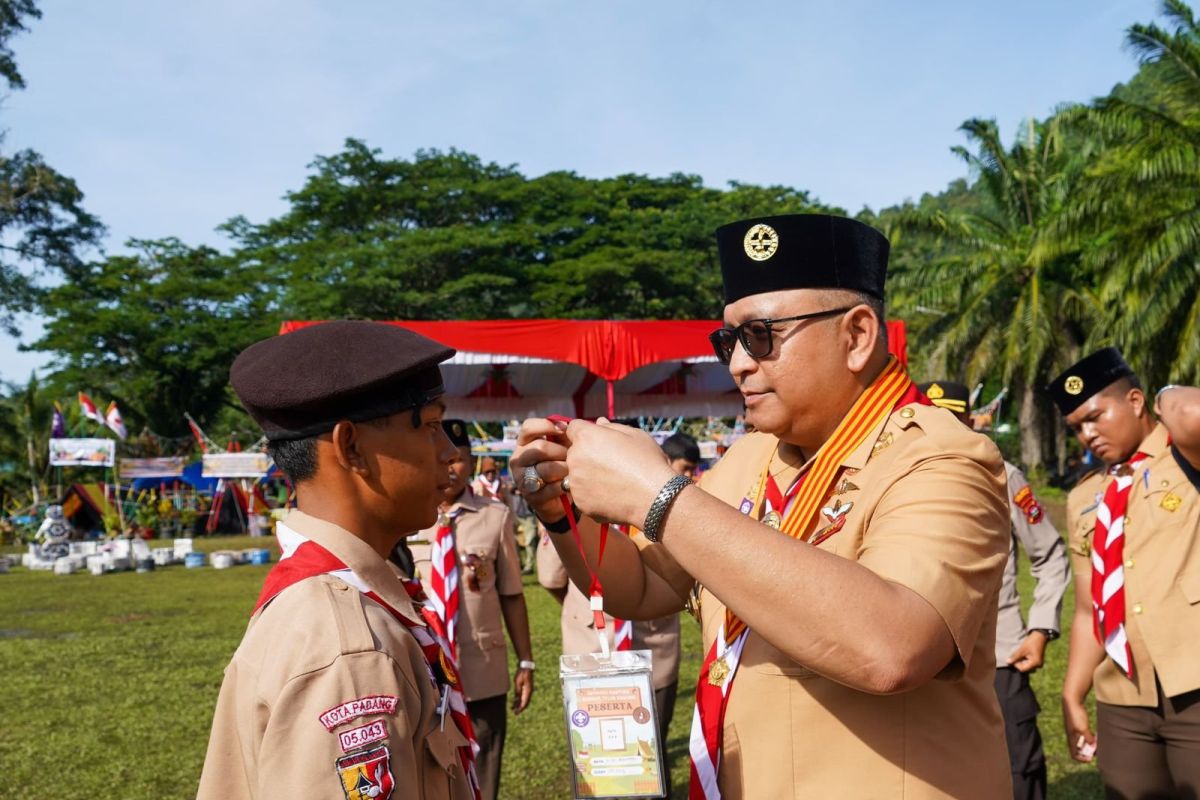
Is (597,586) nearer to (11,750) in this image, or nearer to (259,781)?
(259,781)

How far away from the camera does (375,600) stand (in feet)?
6.14

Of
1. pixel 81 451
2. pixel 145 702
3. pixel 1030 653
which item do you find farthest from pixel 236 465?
pixel 1030 653

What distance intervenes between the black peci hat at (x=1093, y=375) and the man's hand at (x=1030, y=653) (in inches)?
52.7

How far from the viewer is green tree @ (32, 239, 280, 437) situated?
124 feet

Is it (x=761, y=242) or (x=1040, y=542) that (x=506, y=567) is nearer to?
(x=1040, y=542)

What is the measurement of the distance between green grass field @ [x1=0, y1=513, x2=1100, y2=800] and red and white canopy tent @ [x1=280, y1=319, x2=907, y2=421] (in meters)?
2.91

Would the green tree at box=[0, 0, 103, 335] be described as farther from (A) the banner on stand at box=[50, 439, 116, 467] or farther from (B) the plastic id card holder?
(B) the plastic id card holder

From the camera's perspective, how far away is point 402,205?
37.7m

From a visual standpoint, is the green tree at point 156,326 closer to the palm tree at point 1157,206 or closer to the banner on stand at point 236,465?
the banner on stand at point 236,465

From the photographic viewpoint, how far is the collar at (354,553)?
1.95m

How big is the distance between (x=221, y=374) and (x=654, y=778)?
41429 millimetres

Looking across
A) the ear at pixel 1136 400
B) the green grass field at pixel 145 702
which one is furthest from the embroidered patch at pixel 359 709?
the green grass field at pixel 145 702

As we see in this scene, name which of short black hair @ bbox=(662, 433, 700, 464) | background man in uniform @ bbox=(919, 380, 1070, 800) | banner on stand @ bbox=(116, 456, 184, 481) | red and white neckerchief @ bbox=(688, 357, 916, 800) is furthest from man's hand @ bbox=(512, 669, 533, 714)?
banner on stand @ bbox=(116, 456, 184, 481)

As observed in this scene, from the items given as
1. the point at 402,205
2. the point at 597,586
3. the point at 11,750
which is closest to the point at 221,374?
the point at 402,205
